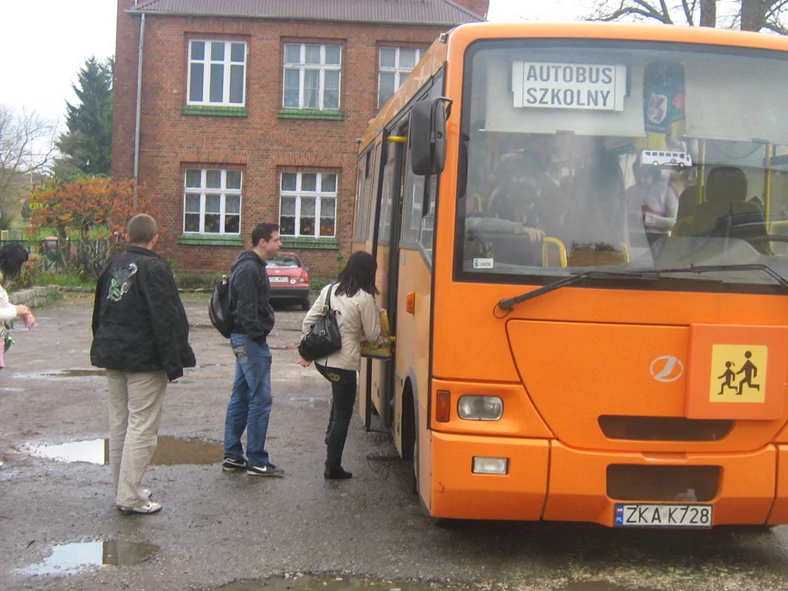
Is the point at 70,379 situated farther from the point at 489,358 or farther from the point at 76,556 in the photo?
the point at 489,358

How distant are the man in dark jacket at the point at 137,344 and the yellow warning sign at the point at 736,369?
3133mm

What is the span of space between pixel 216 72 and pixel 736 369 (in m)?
27.2

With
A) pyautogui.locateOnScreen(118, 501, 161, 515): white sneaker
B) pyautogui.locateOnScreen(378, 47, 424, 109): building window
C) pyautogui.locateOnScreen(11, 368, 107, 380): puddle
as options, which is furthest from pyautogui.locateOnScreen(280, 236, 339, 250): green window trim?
pyautogui.locateOnScreen(118, 501, 161, 515): white sneaker

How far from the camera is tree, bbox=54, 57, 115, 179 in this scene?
55656 millimetres

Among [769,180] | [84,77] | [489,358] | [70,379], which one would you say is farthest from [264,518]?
[84,77]

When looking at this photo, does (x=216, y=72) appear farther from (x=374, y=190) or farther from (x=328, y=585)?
(x=328, y=585)

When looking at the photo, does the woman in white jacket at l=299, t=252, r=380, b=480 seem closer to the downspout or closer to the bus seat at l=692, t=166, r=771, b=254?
the bus seat at l=692, t=166, r=771, b=254

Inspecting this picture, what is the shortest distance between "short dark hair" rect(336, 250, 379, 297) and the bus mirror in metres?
2.05

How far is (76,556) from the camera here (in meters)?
5.43

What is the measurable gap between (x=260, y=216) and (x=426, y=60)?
24.4 meters

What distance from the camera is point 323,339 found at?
22.6 feet

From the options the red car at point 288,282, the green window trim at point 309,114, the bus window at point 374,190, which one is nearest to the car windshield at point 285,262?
the red car at point 288,282

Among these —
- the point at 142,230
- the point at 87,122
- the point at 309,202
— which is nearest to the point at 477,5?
the point at 309,202

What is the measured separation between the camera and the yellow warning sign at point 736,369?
197 inches
